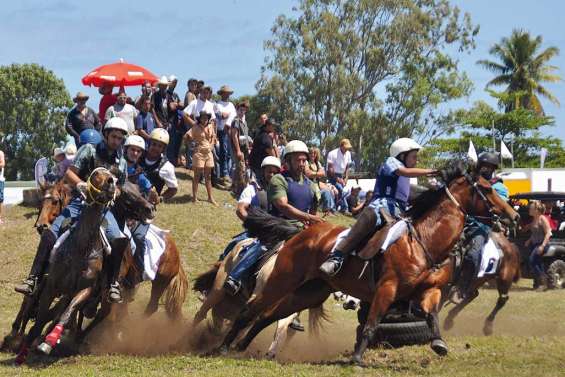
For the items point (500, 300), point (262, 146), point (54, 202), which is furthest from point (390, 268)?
point (262, 146)

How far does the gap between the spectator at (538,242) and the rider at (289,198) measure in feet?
31.5

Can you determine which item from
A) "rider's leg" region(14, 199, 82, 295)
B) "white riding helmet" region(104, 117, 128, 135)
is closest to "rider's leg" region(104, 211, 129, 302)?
"rider's leg" region(14, 199, 82, 295)

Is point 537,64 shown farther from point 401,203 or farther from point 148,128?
point 401,203

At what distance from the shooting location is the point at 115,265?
32.8ft

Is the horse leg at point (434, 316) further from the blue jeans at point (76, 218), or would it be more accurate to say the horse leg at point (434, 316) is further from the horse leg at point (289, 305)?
the blue jeans at point (76, 218)

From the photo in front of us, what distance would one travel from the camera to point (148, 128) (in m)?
19.9

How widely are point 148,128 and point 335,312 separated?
6905 mm

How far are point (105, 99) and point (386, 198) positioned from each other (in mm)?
11714

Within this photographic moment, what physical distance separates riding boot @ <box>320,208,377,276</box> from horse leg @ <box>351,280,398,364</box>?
0.58 meters

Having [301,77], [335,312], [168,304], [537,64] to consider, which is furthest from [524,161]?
[168,304]

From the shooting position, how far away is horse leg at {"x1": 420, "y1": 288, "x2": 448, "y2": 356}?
30.0 feet

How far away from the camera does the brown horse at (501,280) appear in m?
13.5

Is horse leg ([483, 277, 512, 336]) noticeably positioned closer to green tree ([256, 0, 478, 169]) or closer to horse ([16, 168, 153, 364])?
horse ([16, 168, 153, 364])

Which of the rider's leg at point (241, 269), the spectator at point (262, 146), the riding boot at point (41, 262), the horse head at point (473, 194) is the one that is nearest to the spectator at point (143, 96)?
the spectator at point (262, 146)
